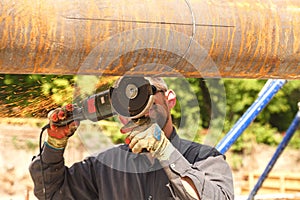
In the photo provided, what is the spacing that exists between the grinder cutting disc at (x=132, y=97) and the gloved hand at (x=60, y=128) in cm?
47

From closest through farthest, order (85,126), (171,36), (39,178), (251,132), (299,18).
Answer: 1. (171,36)
2. (299,18)
3. (85,126)
4. (39,178)
5. (251,132)

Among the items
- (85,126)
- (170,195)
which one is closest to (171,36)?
(85,126)

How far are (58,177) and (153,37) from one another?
173 centimetres

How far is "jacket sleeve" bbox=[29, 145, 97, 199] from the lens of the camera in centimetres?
349

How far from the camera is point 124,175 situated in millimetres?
3594

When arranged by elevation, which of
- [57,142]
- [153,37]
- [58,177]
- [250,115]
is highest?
[153,37]

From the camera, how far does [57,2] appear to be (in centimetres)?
192

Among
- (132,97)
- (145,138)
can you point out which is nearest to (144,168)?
(145,138)

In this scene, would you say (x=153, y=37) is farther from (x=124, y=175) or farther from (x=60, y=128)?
(x=124, y=175)

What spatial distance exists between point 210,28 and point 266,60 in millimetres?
245

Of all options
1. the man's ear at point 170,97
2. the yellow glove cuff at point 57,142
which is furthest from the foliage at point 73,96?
the yellow glove cuff at point 57,142

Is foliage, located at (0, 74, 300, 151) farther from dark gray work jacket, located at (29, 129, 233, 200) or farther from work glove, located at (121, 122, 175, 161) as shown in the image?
dark gray work jacket, located at (29, 129, 233, 200)

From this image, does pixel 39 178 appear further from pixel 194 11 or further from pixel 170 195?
pixel 194 11

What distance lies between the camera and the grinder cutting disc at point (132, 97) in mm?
2609
